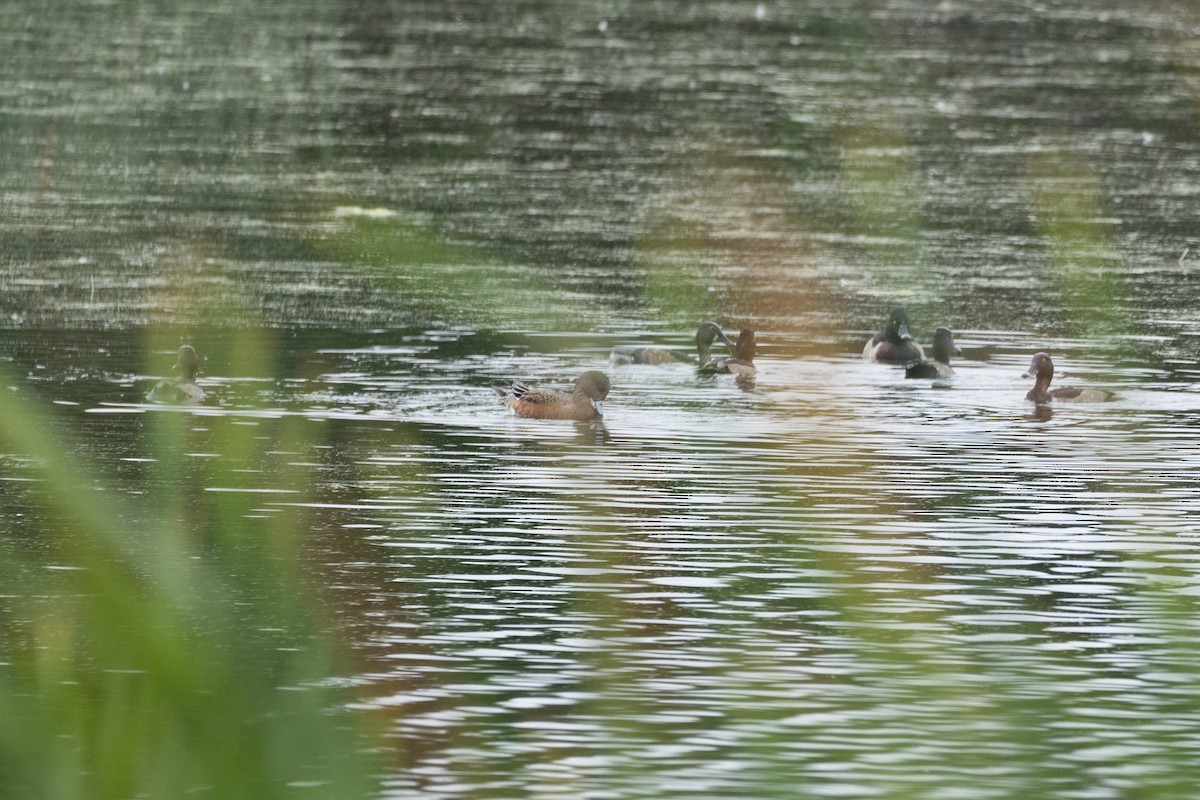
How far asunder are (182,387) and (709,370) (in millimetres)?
4047

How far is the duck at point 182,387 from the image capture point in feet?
58.8

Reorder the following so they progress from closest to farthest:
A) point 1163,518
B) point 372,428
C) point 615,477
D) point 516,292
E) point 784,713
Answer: point 784,713 < point 1163,518 < point 615,477 < point 372,428 < point 516,292

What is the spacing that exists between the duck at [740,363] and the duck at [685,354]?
38 centimetres

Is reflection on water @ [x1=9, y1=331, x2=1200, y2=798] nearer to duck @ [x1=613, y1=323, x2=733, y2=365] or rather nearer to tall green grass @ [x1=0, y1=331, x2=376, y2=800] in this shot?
duck @ [x1=613, y1=323, x2=733, y2=365]

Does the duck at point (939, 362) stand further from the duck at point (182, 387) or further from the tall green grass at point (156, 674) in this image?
the tall green grass at point (156, 674)

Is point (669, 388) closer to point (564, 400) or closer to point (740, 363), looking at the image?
point (740, 363)

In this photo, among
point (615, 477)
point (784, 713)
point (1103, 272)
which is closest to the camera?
point (784, 713)

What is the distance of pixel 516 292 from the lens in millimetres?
24547

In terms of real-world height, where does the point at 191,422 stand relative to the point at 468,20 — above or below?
below

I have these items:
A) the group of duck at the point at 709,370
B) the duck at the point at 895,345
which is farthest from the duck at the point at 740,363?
the duck at the point at 895,345

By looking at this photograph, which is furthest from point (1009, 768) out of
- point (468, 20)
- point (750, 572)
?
point (468, 20)

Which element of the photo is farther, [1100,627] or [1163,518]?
[1163,518]

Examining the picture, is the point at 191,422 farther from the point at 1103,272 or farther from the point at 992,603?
the point at 1103,272

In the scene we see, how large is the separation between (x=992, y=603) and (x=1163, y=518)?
282 centimetres
